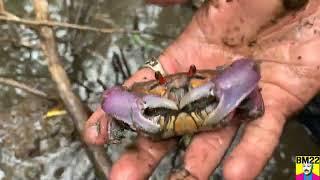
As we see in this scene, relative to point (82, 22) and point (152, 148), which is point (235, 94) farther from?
point (82, 22)

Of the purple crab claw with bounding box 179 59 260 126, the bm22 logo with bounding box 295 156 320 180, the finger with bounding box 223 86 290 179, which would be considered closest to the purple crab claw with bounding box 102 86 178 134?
the purple crab claw with bounding box 179 59 260 126

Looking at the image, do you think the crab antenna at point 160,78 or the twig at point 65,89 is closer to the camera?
the crab antenna at point 160,78

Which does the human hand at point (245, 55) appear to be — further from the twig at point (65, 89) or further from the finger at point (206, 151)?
the twig at point (65, 89)

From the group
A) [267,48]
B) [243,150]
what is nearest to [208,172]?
[243,150]

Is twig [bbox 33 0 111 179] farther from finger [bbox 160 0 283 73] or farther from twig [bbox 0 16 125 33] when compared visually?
finger [bbox 160 0 283 73]

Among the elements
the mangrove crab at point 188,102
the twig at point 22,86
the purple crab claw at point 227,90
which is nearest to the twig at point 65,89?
the twig at point 22,86

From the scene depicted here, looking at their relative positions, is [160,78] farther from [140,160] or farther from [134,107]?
[140,160]
